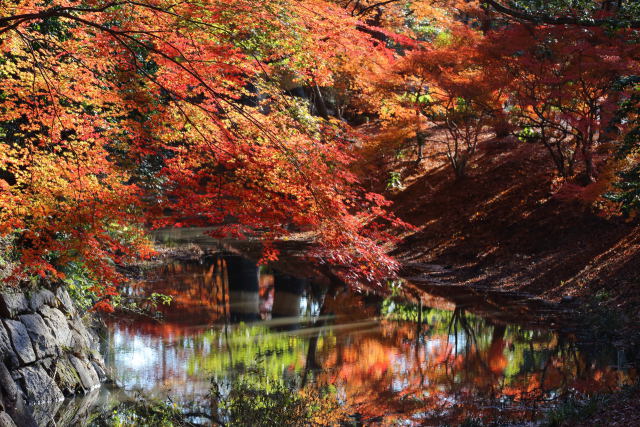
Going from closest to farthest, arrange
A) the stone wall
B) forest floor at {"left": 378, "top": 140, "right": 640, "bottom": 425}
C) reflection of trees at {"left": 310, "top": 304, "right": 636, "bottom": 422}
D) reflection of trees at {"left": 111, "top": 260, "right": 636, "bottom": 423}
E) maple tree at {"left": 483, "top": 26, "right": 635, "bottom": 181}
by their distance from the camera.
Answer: the stone wall < reflection of trees at {"left": 310, "top": 304, "right": 636, "bottom": 422} < reflection of trees at {"left": 111, "top": 260, "right": 636, "bottom": 423} < maple tree at {"left": 483, "top": 26, "right": 635, "bottom": 181} < forest floor at {"left": 378, "top": 140, "right": 640, "bottom": 425}

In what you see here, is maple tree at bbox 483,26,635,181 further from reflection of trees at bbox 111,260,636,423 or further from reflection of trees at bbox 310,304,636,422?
reflection of trees at bbox 111,260,636,423

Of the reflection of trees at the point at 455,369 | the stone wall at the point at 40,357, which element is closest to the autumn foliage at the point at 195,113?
the stone wall at the point at 40,357

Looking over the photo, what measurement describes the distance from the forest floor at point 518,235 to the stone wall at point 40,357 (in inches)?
347

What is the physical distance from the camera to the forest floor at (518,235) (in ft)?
41.7

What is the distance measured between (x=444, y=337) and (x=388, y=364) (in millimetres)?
2133

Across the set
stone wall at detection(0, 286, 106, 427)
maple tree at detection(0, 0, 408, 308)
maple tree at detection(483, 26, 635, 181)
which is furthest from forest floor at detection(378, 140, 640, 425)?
stone wall at detection(0, 286, 106, 427)

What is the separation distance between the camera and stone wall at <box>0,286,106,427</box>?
7.78m

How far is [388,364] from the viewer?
10.4m

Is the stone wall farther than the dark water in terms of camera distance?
No

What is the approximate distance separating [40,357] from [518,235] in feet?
39.4

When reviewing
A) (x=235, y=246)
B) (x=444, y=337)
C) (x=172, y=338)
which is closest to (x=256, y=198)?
(x=172, y=338)

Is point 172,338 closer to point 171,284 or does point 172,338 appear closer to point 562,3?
point 171,284

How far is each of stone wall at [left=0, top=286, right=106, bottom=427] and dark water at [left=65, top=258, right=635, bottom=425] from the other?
0.71 m

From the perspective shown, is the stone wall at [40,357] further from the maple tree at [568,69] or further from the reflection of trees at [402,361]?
the maple tree at [568,69]
